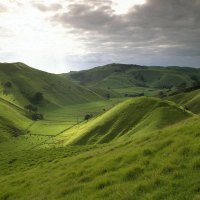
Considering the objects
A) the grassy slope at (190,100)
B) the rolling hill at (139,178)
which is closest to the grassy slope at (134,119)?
the grassy slope at (190,100)

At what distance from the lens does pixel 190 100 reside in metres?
164

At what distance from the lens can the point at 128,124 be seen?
10944cm

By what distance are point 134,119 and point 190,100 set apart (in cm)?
6350

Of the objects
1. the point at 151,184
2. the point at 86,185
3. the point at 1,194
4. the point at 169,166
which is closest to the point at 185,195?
the point at 151,184

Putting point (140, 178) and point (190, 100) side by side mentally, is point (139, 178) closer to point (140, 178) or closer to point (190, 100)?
point (140, 178)

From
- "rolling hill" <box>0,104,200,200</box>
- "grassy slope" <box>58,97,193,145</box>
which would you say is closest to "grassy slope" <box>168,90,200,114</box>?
"grassy slope" <box>58,97,193,145</box>

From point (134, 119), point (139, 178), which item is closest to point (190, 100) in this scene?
point (134, 119)

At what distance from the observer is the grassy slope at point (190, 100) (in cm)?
14962

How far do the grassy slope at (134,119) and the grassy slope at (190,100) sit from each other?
36.6m

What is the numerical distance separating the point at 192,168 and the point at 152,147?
25.2 ft

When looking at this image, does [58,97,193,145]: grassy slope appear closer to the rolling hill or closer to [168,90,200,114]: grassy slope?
[168,90,200,114]: grassy slope

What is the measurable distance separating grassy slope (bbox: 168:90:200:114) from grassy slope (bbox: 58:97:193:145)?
1441 inches

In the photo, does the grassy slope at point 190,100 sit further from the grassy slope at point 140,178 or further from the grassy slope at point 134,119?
the grassy slope at point 140,178

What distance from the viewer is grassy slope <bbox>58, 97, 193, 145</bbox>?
98812 mm
